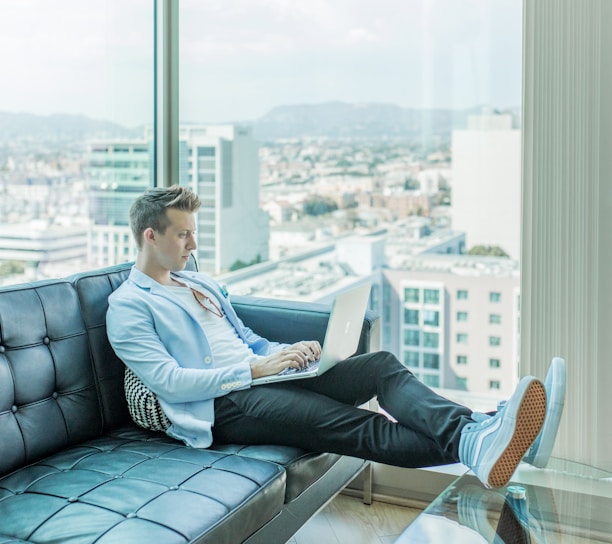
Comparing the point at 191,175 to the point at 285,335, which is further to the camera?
the point at 191,175

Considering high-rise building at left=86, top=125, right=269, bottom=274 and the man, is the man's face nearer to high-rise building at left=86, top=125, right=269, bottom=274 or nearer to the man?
the man

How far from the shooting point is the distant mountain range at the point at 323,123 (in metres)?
2.94

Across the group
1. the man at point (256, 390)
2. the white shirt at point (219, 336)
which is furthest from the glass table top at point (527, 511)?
the white shirt at point (219, 336)

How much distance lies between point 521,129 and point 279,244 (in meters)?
1.09

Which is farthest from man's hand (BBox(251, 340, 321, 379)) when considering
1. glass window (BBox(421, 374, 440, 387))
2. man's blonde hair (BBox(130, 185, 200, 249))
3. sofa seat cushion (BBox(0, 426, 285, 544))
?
glass window (BBox(421, 374, 440, 387))

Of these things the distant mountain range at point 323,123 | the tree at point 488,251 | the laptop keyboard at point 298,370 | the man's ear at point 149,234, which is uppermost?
the distant mountain range at point 323,123

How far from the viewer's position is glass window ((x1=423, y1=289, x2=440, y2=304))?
3133 millimetres

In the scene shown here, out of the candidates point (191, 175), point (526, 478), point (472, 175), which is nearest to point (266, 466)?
point (526, 478)

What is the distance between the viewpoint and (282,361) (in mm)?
2475

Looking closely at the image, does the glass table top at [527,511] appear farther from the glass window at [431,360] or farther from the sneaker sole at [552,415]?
the glass window at [431,360]

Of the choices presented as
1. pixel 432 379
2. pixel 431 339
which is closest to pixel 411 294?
pixel 431 339

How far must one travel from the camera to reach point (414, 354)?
3.20m

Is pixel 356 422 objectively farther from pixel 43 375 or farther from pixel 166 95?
pixel 166 95

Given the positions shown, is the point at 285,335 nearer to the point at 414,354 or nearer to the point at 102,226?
the point at 414,354
